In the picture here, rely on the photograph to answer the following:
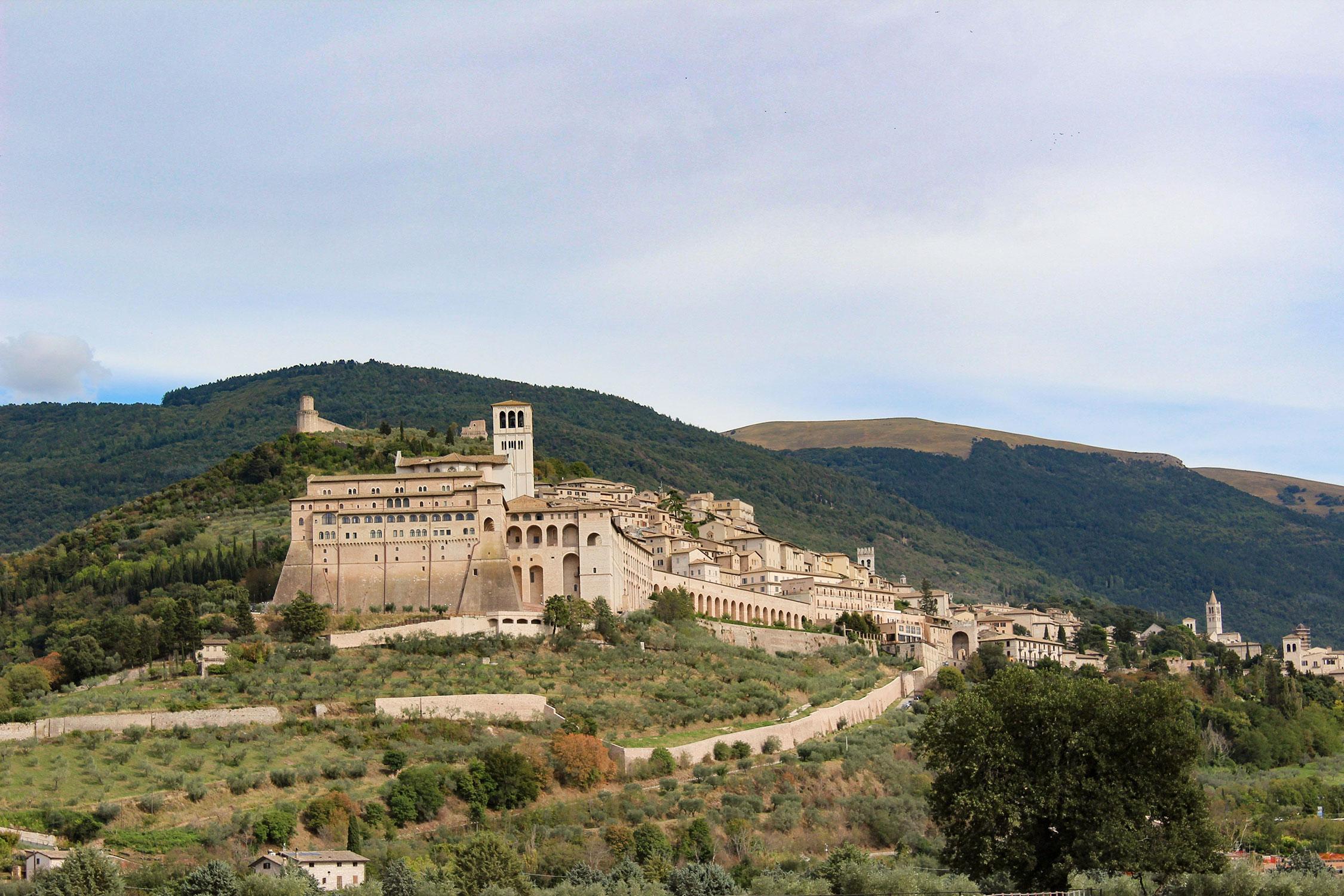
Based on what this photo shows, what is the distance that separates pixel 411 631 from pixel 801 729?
16846 millimetres

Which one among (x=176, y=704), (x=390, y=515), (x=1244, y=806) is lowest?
(x=1244, y=806)

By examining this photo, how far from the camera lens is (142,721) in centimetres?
6184

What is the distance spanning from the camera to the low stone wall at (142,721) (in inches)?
Result: 2398

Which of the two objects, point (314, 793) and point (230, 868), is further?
point (314, 793)

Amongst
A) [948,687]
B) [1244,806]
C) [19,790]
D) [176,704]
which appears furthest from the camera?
[948,687]

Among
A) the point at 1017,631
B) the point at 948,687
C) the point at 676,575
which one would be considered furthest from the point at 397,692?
the point at 1017,631

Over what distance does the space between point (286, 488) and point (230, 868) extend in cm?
6090

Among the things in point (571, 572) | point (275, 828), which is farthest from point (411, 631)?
point (275, 828)

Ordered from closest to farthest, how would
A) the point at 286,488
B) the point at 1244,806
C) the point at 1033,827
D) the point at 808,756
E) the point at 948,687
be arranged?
the point at 1033,827 < the point at 808,756 < the point at 1244,806 < the point at 948,687 < the point at 286,488

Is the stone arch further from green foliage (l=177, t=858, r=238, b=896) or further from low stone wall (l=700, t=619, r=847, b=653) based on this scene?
green foliage (l=177, t=858, r=238, b=896)

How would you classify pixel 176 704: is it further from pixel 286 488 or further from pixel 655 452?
pixel 655 452

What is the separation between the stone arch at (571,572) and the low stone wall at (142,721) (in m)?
18.6

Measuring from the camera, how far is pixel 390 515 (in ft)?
256

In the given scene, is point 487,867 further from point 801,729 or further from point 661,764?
point 801,729
